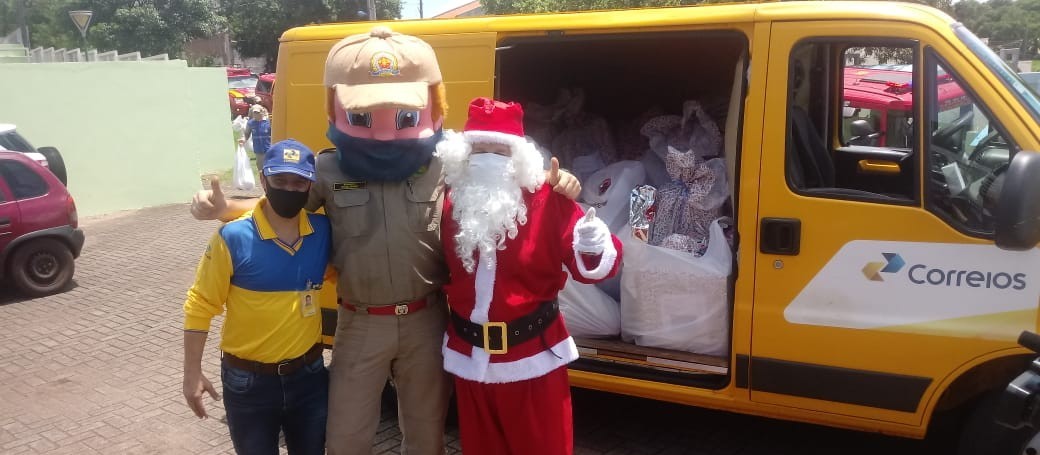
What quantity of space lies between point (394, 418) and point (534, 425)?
5.88 feet

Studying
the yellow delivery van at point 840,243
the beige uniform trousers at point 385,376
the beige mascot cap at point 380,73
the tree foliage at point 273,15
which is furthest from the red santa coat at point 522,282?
the tree foliage at point 273,15

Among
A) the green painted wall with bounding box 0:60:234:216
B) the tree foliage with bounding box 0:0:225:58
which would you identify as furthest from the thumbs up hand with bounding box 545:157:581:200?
the tree foliage with bounding box 0:0:225:58

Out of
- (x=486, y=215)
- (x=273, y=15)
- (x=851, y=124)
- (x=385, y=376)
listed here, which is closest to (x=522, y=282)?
(x=486, y=215)

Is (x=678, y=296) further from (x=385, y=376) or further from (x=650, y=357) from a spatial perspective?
(x=385, y=376)

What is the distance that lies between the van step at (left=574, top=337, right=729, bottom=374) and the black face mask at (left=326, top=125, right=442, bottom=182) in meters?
1.41

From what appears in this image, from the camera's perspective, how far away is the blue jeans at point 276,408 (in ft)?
8.93

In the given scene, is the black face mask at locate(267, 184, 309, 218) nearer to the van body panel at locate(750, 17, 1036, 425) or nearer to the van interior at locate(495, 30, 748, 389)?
the van interior at locate(495, 30, 748, 389)

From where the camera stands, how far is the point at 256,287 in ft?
8.85

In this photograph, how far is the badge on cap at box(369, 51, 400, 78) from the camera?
2.75 meters

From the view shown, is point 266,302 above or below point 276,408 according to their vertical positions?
above

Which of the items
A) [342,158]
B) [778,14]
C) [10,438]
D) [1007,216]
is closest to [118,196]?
[10,438]

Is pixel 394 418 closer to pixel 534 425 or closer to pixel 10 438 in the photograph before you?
pixel 534 425

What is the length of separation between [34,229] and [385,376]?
19.3ft

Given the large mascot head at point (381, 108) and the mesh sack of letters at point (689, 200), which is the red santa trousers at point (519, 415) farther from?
the mesh sack of letters at point (689, 200)
